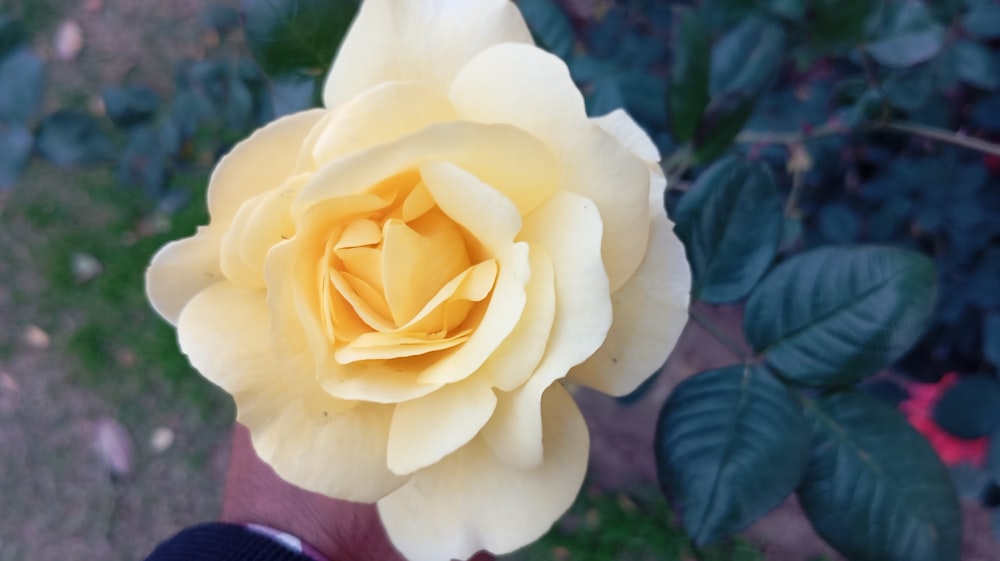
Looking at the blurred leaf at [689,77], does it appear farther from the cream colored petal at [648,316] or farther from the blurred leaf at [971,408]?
the blurred leaf at [971,408]

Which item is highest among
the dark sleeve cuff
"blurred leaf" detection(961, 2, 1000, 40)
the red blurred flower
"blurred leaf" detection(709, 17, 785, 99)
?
"blurred leaf" detection(961, 2, 1000, 40)

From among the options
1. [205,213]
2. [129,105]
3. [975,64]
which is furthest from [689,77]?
[205,213]

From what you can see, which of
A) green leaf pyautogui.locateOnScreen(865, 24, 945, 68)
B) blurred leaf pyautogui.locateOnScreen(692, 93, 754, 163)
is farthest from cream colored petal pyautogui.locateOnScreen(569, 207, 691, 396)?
green leaf pyautogui.locateOnScreen(865, 24, 945, 68)

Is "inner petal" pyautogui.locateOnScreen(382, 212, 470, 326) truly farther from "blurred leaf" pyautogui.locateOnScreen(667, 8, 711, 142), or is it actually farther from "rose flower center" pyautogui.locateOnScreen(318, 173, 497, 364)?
"blurred leaf" pyautogui.locateOnScreen(667, 8, 711, 142)

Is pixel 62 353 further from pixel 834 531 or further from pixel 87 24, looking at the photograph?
pixel 834 531

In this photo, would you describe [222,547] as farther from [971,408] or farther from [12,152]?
[971,408]

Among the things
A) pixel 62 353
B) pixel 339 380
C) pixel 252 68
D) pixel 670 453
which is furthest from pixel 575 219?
pixel 62 353

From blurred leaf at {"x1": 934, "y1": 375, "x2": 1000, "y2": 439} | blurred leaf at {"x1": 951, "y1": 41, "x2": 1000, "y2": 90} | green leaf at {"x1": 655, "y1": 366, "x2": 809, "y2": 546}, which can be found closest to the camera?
green leaf at {"x1": 655, "y1": 366, "x2": 809, "y2": 546}
